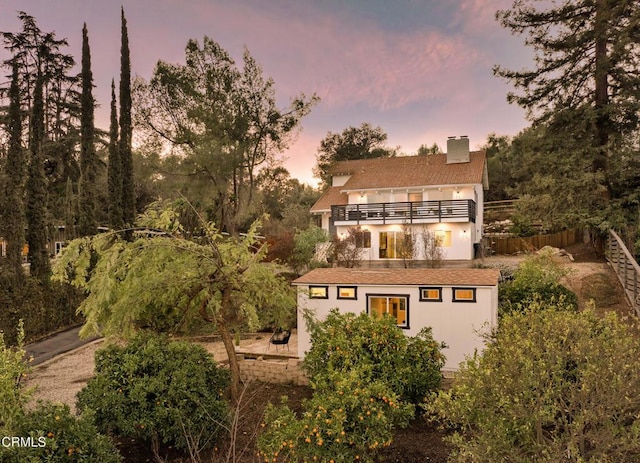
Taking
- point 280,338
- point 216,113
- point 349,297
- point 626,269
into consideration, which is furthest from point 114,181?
point 626,269

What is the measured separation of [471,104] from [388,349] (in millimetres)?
25167

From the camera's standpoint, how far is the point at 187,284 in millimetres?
9672

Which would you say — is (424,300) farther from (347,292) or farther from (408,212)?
(408,212)

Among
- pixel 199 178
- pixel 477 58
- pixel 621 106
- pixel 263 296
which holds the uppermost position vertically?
pixel 477 58

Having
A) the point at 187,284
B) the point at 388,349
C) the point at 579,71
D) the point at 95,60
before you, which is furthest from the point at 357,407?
the point at 95,60

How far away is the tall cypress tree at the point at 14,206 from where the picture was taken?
16.7 metres

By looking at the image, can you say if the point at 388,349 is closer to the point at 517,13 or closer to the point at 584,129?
the point at 584,129

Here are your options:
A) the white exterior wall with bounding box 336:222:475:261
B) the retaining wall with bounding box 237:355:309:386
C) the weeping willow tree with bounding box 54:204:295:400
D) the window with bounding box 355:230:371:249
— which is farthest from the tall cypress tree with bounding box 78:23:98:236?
the white exterior wall with bounding box 336:222:475:261

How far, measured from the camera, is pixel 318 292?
48.2ft

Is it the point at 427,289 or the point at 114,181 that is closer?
the point at 427,289

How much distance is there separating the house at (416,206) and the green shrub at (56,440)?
66.8 ft

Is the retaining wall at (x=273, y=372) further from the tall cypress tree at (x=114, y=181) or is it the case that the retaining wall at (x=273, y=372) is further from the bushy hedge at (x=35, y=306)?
the tall cypress tree at (x=114, y=181)

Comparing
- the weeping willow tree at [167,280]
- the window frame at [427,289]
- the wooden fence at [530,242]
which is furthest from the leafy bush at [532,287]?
the wooden fence at [530,242]

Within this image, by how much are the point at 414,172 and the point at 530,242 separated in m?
9.86
